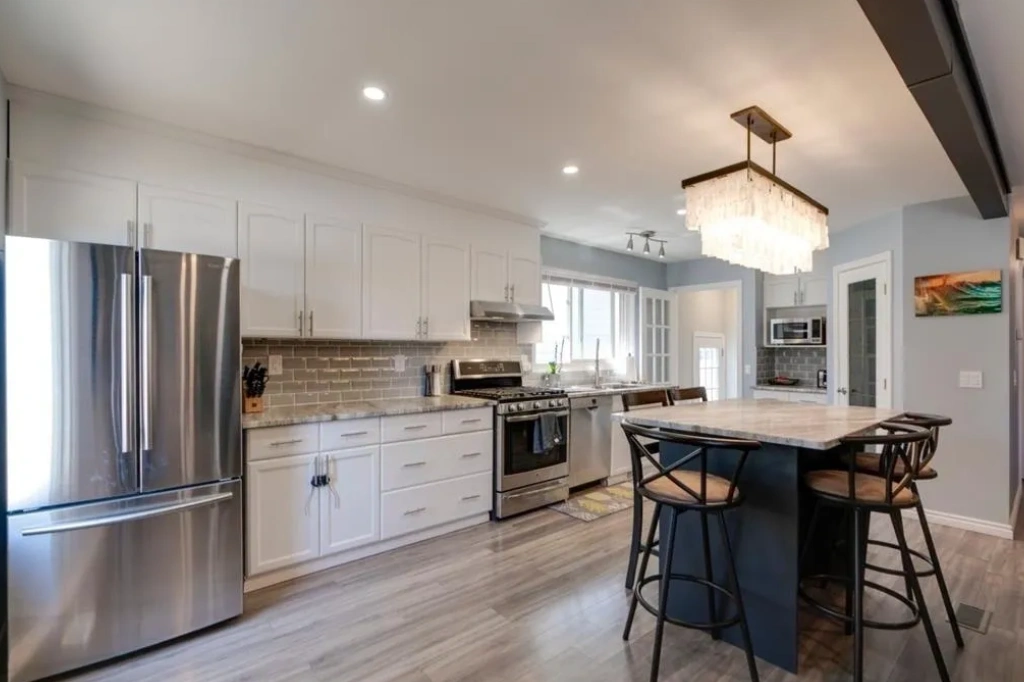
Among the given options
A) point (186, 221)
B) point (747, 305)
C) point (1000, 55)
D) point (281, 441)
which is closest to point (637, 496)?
point (281, 441)

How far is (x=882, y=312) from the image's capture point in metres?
4.33

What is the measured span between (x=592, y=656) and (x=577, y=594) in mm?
547

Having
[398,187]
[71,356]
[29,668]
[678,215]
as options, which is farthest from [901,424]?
[29,668]

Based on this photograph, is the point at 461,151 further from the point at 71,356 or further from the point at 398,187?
the point at 71,356

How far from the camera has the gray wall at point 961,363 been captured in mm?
3635

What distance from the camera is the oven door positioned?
383 cm

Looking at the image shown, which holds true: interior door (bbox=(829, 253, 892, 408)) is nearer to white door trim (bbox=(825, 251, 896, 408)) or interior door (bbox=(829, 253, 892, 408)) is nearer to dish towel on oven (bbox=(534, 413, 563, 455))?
white door trim (bbox=(825, 251, 896, 408))

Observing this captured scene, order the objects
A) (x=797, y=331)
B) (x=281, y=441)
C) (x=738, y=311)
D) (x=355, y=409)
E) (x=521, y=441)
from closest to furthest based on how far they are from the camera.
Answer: (x=281, y=441), (x=355, y=409), (x=521, y=441), (x=797, y=331), (x=738, y=311)

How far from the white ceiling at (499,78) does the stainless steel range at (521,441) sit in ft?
5.62

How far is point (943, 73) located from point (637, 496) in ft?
6.66

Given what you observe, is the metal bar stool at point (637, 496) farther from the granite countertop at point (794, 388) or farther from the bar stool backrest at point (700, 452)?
the granite countertop at point (794, 388)

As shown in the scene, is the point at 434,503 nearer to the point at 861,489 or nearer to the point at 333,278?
the point at 333,278

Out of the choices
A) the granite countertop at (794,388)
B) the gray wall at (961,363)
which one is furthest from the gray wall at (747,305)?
the gray wall at (961,363)

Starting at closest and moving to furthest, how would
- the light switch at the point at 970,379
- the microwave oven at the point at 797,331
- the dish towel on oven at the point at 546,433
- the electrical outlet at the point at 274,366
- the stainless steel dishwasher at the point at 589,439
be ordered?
1. the electrical outlet at the point at 274,366
2. the light switch at the point at 970,379
3. the dish towel on oven at the point at 546,433
4. the stainless steel dishwasher at the point at 589,439
5. the microwave oven at the point at 797,331
